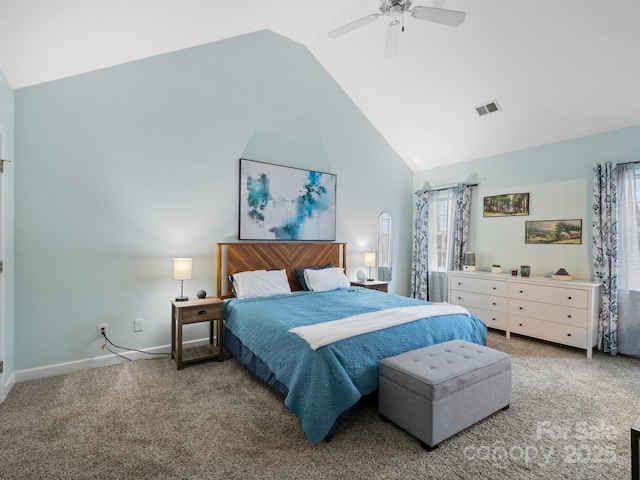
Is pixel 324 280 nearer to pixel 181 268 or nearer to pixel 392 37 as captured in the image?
pixel 181 268

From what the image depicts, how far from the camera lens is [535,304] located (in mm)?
3992

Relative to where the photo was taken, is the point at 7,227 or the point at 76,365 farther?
the point at 76,365

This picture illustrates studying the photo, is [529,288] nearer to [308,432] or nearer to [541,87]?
[541,87]

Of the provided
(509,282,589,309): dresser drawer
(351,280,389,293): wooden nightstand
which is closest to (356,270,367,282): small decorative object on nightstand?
(351,280,389,293): wooden nightstand

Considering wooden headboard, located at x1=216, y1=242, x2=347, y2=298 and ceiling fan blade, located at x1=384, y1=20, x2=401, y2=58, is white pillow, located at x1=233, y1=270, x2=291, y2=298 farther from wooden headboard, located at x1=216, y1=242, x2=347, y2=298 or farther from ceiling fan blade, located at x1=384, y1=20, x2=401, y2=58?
ceiling fan blade, located at x1=384, y1=20, x2=401, y2=58

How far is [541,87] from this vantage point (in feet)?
11.8

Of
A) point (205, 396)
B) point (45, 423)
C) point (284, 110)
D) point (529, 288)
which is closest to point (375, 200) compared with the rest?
point (284, 110)

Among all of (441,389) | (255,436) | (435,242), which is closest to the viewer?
(441,389)

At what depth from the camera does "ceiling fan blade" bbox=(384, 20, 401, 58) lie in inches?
104

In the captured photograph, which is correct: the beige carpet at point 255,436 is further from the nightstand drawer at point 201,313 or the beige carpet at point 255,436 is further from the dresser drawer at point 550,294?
the dresser drawer at point 550,294

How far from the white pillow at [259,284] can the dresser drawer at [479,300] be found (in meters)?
2.56

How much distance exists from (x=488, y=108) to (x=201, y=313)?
4178 mm

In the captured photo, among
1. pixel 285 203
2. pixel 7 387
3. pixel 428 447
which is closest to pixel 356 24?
pixel 285 203

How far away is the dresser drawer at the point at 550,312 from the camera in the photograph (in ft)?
11.9
